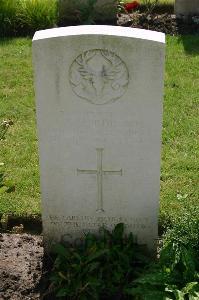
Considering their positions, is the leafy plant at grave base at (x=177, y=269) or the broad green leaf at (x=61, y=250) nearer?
the leafy plant at grave base at (x=177, y=269)

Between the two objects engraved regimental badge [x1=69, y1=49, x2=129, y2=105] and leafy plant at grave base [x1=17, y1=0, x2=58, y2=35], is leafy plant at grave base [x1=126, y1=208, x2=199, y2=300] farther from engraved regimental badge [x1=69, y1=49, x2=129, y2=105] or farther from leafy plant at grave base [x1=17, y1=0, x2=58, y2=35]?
leafy plant at grave base [x1=17, y1=0, x2=58, y2=35]

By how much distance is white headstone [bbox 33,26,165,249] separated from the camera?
13.2 ft

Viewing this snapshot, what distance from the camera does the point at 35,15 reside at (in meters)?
9.08

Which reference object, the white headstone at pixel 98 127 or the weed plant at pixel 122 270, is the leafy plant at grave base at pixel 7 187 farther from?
the weed plant at pixel 122 270

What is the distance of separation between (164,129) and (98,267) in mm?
2619

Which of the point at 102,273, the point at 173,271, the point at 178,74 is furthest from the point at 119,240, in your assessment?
the point at 178,74

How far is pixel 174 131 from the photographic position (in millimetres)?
6574

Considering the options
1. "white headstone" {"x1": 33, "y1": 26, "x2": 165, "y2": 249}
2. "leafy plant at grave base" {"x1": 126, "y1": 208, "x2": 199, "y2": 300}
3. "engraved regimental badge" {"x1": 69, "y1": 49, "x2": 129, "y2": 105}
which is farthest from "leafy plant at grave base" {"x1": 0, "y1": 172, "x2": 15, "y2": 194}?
"leafy plant at grave base" {"x1": 126, "y1": 208, "x2": 199, "y2": 300}

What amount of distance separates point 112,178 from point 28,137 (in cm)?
229

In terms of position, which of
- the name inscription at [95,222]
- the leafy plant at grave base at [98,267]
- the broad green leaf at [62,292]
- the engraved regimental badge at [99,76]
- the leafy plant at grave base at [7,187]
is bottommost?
the broad green leaf at [62,292]

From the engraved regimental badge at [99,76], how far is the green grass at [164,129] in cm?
99

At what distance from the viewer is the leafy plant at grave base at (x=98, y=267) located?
13.9 ft

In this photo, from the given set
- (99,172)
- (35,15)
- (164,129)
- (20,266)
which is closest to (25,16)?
(35,15)

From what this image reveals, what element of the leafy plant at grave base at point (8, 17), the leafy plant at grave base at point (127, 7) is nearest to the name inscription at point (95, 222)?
the leafy plant at grave base at point (8, 17)
